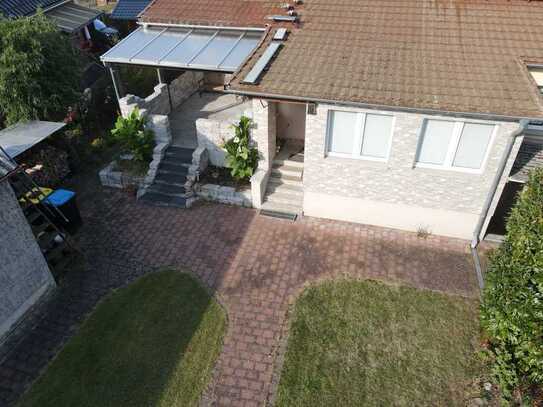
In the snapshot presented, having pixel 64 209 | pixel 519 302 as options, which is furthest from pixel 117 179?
pixel 519 302

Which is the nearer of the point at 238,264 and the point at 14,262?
the point at 14,262

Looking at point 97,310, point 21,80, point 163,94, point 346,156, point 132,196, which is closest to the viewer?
point 97,310

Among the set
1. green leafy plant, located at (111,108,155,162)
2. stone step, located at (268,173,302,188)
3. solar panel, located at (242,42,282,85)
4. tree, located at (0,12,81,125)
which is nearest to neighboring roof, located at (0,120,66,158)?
tree, located at (0,12,81,125)

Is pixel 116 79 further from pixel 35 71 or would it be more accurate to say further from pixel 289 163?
pixel 289 163

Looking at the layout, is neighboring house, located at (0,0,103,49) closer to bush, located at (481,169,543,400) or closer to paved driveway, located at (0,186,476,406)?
paved driveway, located at (0,186,476,406)

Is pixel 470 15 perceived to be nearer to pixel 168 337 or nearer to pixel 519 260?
pixel 519 260

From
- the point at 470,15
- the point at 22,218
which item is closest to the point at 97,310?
the point at 22,218
